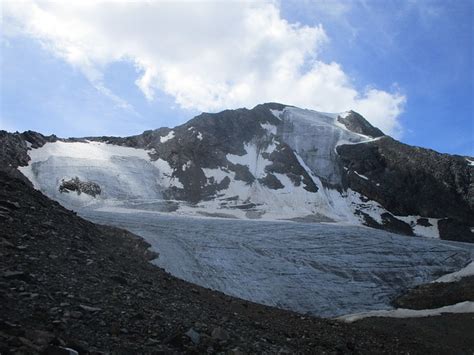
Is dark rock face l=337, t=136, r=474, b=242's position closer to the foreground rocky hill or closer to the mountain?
the mountain

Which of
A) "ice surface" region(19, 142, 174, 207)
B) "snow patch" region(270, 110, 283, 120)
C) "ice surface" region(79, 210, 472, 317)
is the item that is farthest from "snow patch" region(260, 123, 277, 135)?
"ice surface" region(79, 210, 472, 317)

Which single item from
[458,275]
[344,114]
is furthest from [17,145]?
[344,114]

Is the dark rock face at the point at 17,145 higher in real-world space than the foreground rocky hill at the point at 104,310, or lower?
higher

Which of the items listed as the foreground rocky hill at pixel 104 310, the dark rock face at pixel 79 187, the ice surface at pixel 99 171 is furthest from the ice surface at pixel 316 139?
the foreground rocky hill at pixel 104 310

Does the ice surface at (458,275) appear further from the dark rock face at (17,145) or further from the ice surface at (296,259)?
the dark rock face at (17,145)

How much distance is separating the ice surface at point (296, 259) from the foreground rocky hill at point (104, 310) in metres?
10.4

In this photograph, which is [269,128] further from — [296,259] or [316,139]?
[296,259]

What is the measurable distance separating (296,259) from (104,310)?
25.6 meters

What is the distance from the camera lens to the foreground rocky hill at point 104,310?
26.2 feet

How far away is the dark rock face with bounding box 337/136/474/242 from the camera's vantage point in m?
68.6

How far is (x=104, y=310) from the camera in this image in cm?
934

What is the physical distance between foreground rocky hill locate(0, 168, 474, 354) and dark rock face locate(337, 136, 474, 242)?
174ft

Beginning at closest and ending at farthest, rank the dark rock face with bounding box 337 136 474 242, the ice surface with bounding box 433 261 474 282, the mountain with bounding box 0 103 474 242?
the ice surface with bounding box 433 261 474 282 → the mountain with bounding box 0 103 474 242 → the dark rock face with bounding box 337 136 474 242

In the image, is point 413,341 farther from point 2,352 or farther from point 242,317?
point 2,352
